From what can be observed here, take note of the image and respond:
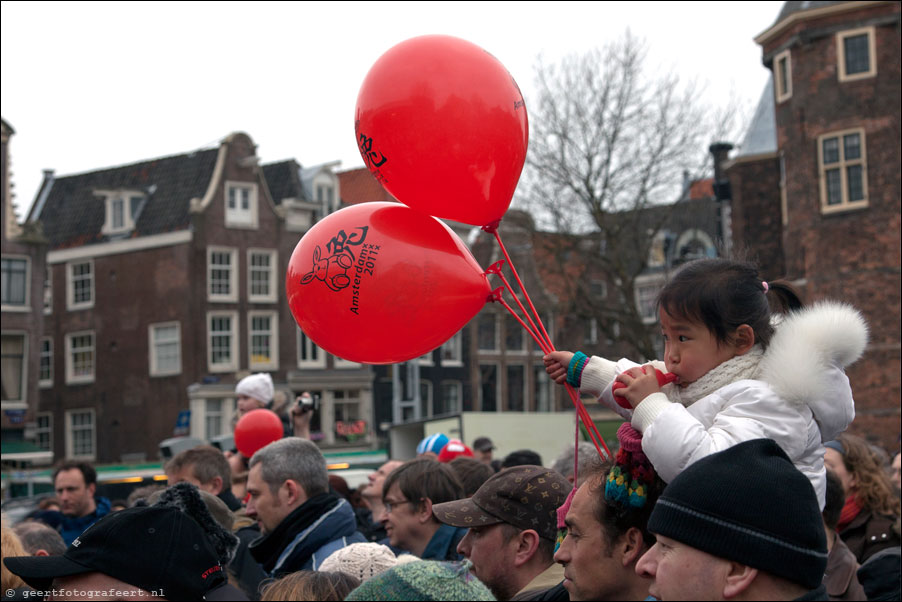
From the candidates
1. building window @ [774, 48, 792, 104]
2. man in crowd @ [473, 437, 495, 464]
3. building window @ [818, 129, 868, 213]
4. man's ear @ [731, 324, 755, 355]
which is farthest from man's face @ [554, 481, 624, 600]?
building window @ [774, 48, 792, 104]

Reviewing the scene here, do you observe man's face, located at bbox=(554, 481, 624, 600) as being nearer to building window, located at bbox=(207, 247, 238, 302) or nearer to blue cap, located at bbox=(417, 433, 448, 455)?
blue cap, located at bbox=(417, 433, 448, 455)

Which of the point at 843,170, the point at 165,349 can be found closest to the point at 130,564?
the point at 843,170

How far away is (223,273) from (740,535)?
3572 centimetres

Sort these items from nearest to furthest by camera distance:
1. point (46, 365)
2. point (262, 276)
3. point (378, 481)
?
point (378, 481), point (262, 276), point (46, 365)

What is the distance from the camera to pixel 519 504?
4.16 m

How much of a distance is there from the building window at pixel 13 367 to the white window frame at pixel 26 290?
2.36 feet

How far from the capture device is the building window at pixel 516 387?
Result: 4594cm

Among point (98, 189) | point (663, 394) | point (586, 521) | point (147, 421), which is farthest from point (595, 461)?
point (98, 189)

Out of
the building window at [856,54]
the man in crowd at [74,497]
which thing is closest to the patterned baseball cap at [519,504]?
the man in crowd at [74,497]

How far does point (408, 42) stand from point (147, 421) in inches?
1359

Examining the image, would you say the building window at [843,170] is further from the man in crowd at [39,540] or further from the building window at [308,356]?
the man in crowd at [39,540]

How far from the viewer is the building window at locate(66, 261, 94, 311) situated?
126 ft

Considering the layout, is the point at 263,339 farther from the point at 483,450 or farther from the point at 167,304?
the point at 483,450

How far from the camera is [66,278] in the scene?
127ft
